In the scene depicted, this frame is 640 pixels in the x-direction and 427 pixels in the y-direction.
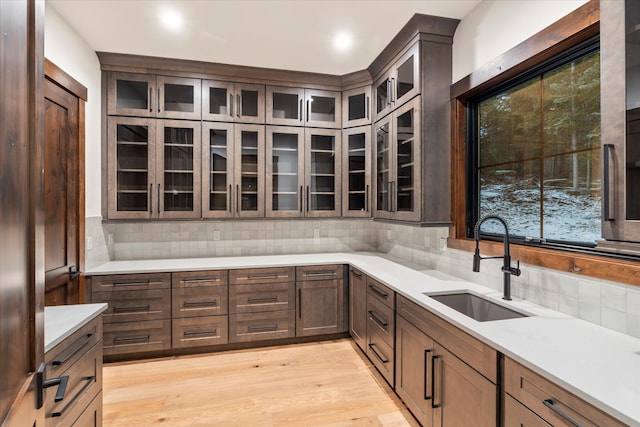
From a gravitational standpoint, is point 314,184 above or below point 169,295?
above

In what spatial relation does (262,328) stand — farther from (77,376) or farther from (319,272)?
(77,376)

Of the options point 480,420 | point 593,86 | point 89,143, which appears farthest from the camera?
point 89,143

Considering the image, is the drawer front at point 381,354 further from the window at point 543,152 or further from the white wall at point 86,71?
the white wall at point 86,71

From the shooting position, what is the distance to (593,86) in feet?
5.55

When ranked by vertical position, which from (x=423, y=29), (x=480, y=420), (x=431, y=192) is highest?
(x=423, y=29)

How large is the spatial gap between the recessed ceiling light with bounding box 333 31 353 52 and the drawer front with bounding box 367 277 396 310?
2.08 metres

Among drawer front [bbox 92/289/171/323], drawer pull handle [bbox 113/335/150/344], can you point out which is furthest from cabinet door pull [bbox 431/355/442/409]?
drawer pull handle [bbox 113/335/150/344]

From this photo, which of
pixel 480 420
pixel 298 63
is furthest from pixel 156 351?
pixel 298 63

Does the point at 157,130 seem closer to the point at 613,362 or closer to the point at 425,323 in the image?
the point at 425,323

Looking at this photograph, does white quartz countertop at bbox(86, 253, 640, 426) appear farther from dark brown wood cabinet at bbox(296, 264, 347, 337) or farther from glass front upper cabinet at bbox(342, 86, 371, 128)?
glass front upper cabinet at bbox(342, 86, 371, 128)

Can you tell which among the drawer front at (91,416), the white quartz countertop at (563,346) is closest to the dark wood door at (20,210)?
the drawer front at (91,416)

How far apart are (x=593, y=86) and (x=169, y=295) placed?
3407 mm

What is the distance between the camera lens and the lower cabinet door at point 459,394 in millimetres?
1416

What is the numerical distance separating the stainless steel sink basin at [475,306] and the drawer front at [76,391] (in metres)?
1.91
